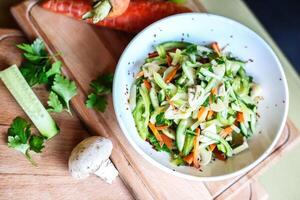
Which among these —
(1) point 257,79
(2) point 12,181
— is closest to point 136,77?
(1) point 257,79

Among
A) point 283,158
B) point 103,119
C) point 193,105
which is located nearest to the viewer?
A: point 193,105

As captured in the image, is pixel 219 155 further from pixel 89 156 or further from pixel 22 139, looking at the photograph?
pixel 22 139

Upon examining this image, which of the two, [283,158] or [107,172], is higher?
[107,172]

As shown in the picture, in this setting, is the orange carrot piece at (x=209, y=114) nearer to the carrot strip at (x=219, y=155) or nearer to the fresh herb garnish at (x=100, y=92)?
the carrot strip at (x=219, y=155)

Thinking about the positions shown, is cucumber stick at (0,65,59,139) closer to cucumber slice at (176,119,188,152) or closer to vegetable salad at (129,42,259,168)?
vegetable salad at (129,42,259,168)

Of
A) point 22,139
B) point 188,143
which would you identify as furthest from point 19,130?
point 188,143

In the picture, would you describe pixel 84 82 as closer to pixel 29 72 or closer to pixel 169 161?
pixel 29 72

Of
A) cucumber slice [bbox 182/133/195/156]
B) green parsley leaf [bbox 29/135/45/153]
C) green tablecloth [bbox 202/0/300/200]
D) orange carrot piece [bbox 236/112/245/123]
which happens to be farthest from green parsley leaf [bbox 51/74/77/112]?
green tablecloth [bbox 202/0/300/200]
